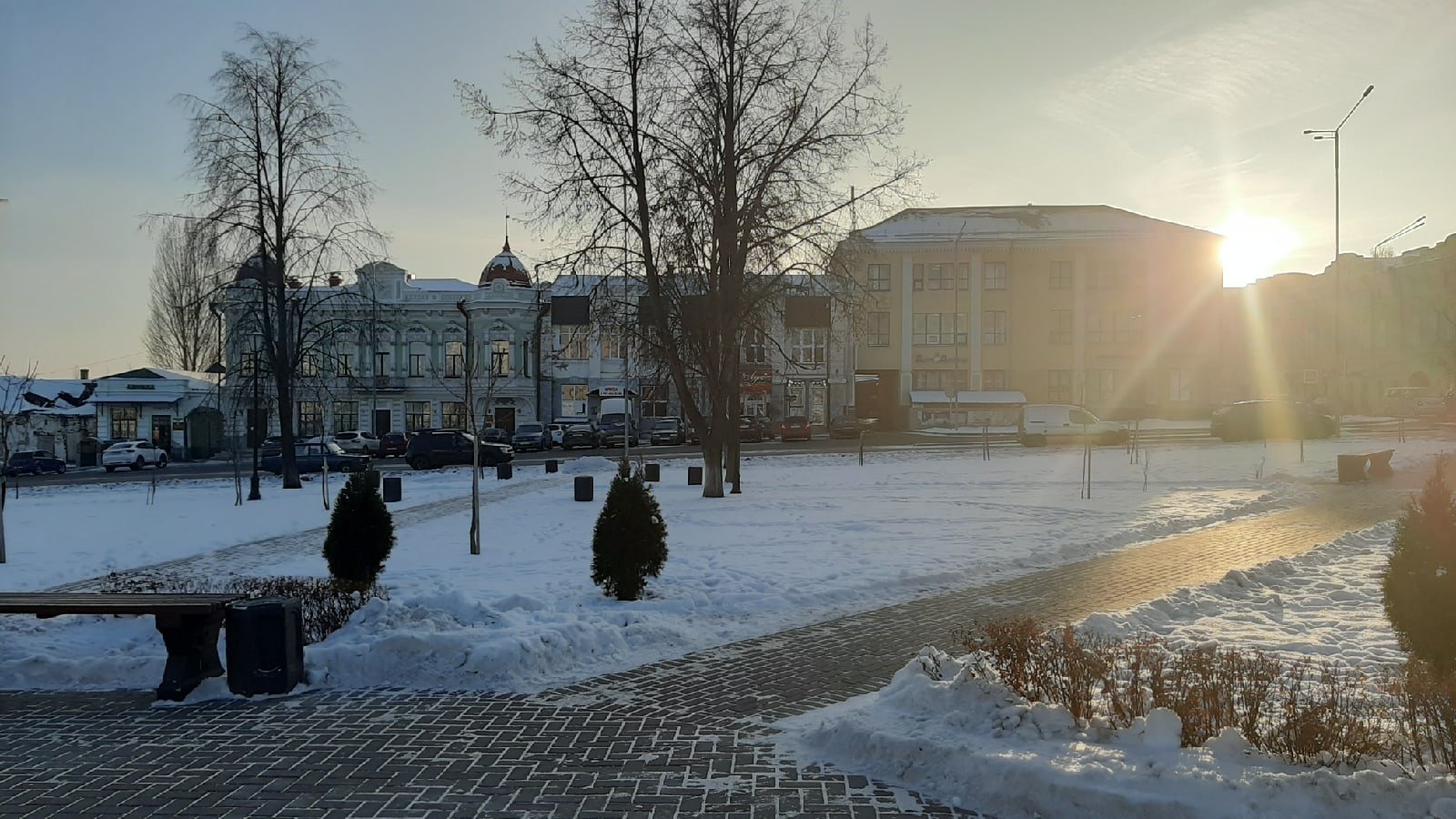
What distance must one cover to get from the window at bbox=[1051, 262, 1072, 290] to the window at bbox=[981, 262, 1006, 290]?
3.18 meters

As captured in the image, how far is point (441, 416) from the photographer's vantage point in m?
64.5

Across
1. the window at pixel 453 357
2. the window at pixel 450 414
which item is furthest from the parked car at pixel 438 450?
the window at pixel 453 357

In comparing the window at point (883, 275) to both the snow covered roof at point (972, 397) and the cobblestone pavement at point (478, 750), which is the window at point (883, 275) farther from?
the cobblestone pavement at point (478, 750)

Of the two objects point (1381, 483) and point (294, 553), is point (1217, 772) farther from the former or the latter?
point (1381, 483)

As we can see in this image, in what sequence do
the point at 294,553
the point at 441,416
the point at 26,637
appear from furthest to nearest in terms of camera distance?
1. the point at 441,416
2. the point at 294,553
3. the point at 26,637

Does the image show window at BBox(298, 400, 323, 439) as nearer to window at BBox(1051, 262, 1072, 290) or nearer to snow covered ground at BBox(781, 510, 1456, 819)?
window at BBox(1051, 262, 1072, 290)

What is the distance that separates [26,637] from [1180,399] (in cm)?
6631

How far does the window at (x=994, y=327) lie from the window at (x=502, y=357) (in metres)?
31.3

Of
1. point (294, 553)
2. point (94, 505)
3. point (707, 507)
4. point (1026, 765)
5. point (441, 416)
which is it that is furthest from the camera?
point (441, 416)

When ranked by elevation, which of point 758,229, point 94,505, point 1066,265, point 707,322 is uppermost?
point 1066,265

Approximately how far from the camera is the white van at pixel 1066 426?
4297 centimetres

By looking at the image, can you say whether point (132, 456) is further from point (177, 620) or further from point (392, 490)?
point (177, 620)

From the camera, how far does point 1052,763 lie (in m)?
5.18

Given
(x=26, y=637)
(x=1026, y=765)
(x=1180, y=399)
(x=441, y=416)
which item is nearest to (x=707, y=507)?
(x=26, y=637)
